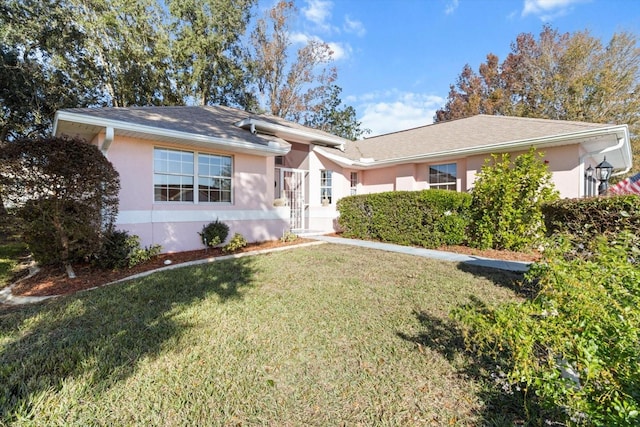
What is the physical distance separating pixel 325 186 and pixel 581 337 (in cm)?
1162

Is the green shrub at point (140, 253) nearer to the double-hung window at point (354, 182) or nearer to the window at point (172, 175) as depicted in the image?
the window at point (172, 175)

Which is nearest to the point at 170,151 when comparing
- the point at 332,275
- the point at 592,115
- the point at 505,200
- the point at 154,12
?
the point at 332,275

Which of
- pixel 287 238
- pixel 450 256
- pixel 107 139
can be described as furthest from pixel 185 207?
pixel 450 256

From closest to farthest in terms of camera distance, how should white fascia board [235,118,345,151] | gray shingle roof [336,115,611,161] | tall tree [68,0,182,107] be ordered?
1. gray shingle roof [336,115,611,161]
2. white fascia board [235,118,345,151]
3. tall tree [68,0,182,107]

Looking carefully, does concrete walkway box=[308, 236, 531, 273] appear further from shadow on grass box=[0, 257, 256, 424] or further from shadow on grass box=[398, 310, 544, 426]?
shadow on grass box=[0, 257, 256, 424]

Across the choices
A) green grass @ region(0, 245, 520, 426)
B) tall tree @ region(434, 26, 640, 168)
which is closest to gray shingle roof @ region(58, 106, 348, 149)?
green grass @ region(0, 245, 520, 426)

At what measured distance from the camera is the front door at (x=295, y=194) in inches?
496

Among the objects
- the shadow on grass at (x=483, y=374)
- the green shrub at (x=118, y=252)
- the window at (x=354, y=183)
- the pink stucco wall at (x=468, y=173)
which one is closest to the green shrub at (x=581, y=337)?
the shadow on grass at (x=483, y=374)

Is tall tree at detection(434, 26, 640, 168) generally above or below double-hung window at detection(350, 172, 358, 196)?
above

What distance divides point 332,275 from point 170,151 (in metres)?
6.01

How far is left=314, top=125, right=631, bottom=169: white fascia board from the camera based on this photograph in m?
8.41

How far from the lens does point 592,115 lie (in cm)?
2156

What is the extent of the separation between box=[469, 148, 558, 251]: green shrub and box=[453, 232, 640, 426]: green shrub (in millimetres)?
6162

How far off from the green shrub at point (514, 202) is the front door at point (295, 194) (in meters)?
6.92
